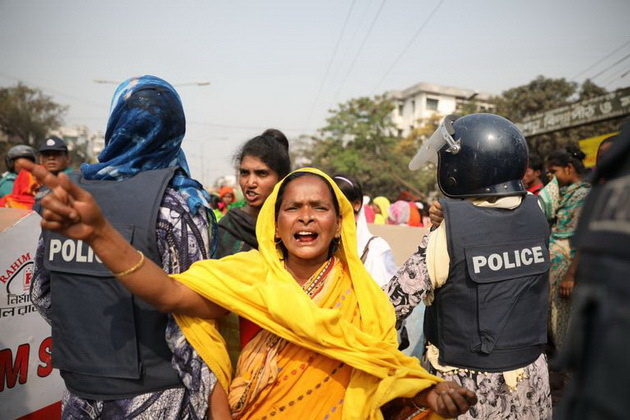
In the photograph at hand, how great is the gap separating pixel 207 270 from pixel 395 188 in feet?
113

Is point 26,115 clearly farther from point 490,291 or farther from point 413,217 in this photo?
point 490,291

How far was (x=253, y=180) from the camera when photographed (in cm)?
329

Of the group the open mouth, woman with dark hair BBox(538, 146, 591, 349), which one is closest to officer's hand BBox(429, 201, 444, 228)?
the open mouth

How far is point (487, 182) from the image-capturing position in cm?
225

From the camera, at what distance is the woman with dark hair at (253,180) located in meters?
3.18

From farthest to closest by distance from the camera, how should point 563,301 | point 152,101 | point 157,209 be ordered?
1. point 563,301
2. point 152,101
3. point 157,209

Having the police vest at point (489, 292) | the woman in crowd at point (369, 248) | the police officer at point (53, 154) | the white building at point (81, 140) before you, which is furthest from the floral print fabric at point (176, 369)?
the white building at point (81, 140)

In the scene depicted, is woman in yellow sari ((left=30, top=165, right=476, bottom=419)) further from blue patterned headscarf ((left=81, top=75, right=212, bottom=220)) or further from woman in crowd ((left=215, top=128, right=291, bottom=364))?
woman in crowd ((left=215, top=128, right=291, bottom=364))

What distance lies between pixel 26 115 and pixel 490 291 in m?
42.6

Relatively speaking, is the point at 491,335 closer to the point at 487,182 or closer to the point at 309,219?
the point at 487,182

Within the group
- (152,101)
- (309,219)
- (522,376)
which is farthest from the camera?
(522,376)

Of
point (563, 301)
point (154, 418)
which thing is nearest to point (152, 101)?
point (154, 418)

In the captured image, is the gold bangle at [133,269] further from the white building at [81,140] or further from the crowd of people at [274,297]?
the white building at [81,140]

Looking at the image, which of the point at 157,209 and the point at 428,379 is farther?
the point at 428,379
